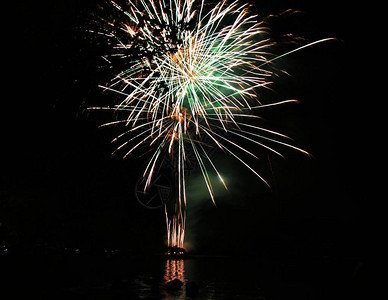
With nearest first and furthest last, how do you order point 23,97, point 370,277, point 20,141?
point 370,277 → point 23,97 → point 20,141

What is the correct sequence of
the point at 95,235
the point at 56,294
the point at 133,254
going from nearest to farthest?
the point at 56,294 < the point at 95,235 < the point at 133,254

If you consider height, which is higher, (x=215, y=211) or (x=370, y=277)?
(x=215, y=211)

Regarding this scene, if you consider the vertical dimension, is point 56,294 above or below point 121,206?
below

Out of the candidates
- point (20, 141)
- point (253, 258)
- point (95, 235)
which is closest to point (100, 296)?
point (20, 141)

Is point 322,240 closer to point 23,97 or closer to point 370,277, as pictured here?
point 370,277

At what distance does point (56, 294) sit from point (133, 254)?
2008cm

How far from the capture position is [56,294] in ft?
37.9

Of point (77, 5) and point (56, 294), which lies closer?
point (77, 5)

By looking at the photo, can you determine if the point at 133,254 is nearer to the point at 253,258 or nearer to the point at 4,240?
the point at 253,258

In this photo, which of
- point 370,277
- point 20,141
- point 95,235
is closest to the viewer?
point 370,277

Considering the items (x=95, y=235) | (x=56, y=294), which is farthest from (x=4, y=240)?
(x=95, y=235)

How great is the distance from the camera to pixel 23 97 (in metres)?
13.1

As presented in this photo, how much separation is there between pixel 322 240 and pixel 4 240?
23.1 m

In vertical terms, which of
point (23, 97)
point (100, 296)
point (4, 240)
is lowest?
point (100, 296)
